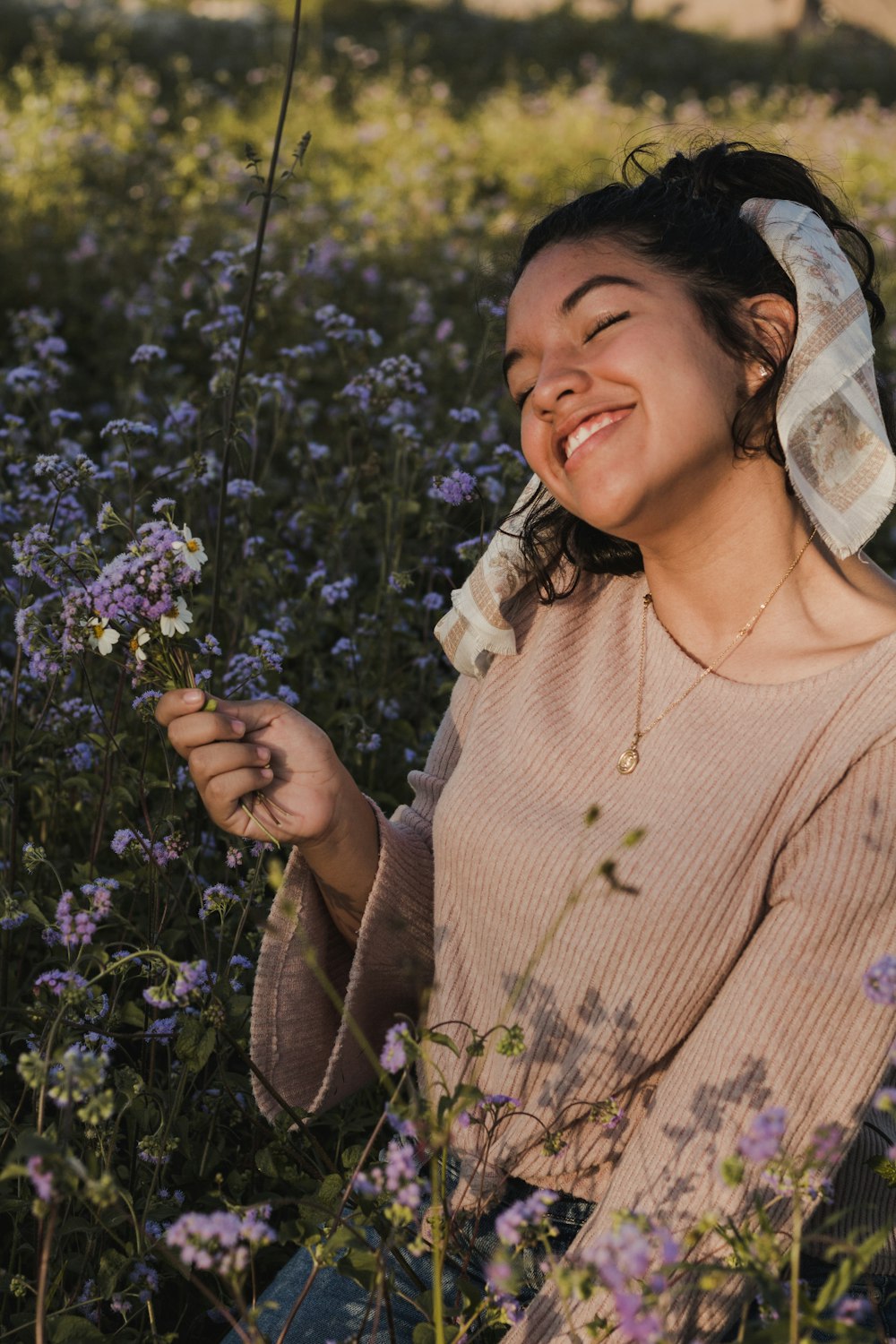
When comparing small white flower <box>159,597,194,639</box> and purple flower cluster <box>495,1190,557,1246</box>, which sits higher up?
small white flower <box>159,597,194,639</box>

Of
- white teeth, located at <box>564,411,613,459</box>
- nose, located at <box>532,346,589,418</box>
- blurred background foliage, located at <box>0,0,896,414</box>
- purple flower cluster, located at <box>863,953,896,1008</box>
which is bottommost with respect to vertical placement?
blurred background foliage, located at <box>0,0,896,414</box>

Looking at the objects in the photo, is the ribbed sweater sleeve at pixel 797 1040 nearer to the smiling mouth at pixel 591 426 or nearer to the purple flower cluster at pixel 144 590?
the smiling mouth at pixel 591 426

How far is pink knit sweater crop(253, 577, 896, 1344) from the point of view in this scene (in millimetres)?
1756

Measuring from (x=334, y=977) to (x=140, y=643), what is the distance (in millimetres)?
839

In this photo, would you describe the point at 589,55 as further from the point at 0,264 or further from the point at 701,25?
the point at 0,264

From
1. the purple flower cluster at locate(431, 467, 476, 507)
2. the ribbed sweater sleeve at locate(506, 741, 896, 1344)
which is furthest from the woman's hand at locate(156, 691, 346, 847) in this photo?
the purple flower cluster at locate(431, 467, 476, 507)

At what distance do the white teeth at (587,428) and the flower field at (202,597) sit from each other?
1.67ft

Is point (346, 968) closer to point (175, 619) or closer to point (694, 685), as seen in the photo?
point (694, 685)

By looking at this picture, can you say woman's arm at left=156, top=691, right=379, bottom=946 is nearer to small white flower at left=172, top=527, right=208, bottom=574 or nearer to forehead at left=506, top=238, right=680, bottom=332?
small white flower at left=172, top=527, right=208, bottom=574

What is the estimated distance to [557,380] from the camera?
6.34 ft

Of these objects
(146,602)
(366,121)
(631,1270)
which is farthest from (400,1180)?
(366,121)

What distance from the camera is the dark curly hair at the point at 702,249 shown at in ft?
6.59

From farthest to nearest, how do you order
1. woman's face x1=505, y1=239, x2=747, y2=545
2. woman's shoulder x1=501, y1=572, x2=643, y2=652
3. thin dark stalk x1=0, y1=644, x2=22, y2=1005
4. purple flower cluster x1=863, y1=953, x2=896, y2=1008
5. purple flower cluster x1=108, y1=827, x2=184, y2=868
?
thin dark stalk x1=0, y1=644, x2=22, y2=1005
woman's shoulder x1=501, y1=572, x2=643, y2=652
purple flower cluster x1=108, y1=827, x2=184, y2=868
woman's face x1=505, y1=239, x2=747, y2=545
purple flower cluster x1=863, y1=953, x2=896, y2=1008

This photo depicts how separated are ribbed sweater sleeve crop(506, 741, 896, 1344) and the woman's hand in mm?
607
